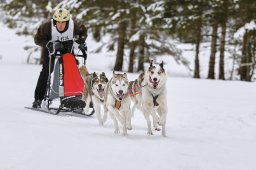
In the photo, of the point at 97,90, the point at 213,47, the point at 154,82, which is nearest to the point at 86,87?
the point at 97,90

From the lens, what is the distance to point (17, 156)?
4.20 m

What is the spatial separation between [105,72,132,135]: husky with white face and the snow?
261mm

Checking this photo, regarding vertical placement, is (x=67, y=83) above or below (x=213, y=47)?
below

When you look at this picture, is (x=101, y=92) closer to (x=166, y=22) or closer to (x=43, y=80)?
(x=43, y=80)

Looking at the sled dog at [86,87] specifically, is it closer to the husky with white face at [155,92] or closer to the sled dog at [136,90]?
the sled dog at [136,90]

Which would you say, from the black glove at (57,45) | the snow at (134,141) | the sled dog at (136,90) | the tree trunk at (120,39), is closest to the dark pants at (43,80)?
the black glove at (57,45)

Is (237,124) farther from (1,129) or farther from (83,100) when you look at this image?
(1,129)

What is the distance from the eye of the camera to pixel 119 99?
237 inches

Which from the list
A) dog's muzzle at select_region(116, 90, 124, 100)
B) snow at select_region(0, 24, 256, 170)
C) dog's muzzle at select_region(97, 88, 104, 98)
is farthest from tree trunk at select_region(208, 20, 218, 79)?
dog's muzzle at select_region(116, 90, 124, 100)

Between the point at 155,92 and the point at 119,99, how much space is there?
1.67ft

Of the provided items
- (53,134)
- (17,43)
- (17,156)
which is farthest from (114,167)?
(17,43)

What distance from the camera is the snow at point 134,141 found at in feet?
14.1

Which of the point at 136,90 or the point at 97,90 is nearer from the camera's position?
the point at 97,90

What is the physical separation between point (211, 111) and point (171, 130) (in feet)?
7.80
